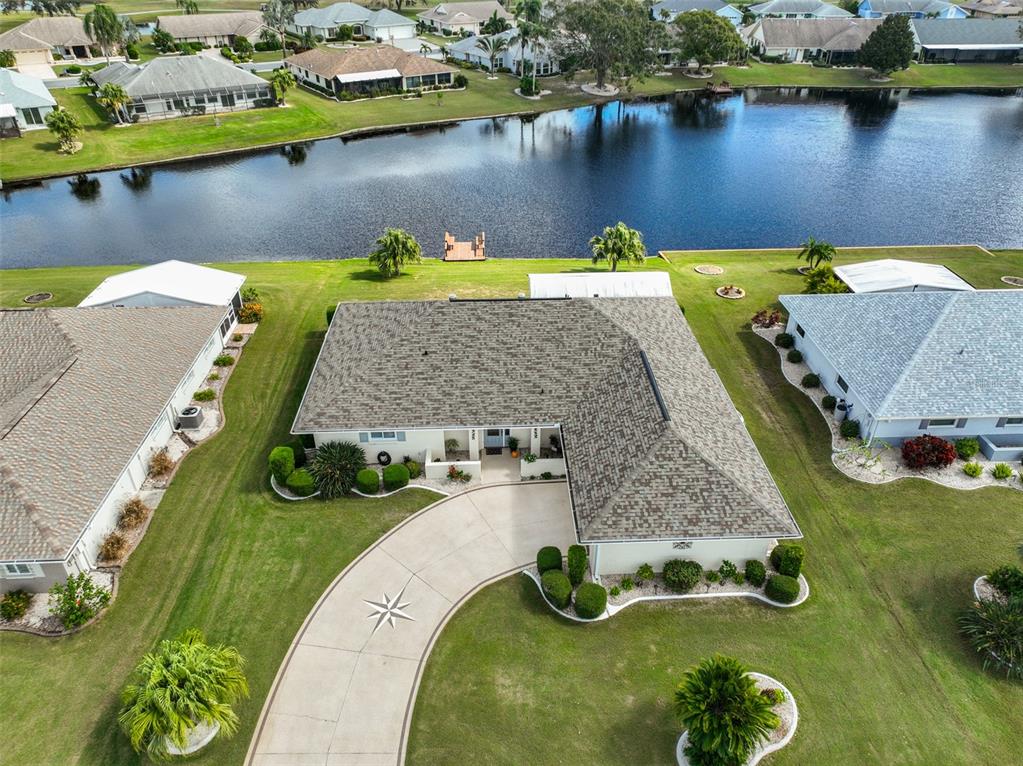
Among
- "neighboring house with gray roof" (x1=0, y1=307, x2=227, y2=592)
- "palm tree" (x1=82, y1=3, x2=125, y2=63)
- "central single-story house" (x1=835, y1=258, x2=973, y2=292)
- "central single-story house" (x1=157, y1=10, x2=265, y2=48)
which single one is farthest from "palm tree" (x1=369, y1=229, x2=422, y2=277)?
"central single-story house" (x1=157, y1=10, x2=265, y2=48)

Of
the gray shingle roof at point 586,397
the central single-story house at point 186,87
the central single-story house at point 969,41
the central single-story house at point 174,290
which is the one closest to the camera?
the gray shingle roof at point 586,397

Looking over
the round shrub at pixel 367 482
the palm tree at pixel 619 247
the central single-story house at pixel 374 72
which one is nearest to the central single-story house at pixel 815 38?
the central single-story house at pixel 374 72

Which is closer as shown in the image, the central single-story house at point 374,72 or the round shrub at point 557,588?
the round shrub at point 557,588

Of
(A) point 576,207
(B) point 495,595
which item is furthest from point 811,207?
(B) point 495,595

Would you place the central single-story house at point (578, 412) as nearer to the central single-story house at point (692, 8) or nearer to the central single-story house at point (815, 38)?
the central single-story house at point (815, 38)

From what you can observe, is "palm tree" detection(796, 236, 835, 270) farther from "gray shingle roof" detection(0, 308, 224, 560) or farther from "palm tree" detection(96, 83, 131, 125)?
"palm tree" detection(96, 83, 131, 125)
